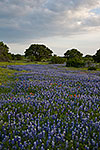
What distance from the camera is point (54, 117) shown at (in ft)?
14.3

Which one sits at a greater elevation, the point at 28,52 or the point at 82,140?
the point at 28,52

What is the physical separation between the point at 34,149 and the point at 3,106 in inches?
110

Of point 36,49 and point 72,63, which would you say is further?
point 36,49

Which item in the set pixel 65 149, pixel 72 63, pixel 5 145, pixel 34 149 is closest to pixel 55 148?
pixel 65 149

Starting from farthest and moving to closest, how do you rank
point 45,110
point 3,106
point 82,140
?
1. point 3,106
2. point 45,110
3. point 82,140

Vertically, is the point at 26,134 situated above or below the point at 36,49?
below

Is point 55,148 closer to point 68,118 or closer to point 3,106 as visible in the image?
point 68,118

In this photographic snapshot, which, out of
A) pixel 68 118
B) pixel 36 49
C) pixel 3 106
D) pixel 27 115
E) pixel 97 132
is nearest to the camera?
pixel 97 132

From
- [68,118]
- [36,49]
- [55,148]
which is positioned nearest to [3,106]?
[68,118]

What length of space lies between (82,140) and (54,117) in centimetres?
120

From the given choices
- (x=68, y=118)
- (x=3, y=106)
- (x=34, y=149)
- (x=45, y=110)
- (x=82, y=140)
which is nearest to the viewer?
(x=34, y=149)

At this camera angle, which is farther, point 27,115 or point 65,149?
point 27,115

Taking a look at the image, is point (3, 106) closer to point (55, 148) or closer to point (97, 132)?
point (55, 148)

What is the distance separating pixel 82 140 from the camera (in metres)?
3.34
